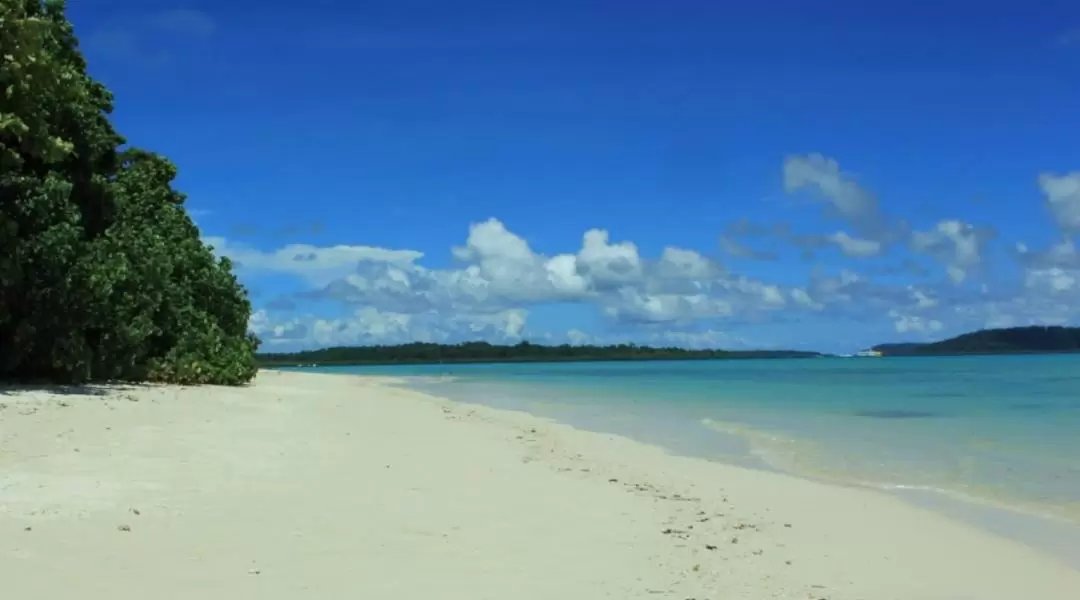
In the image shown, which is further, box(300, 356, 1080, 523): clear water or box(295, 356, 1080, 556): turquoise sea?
box(300, 356, 1080, 523): clear water

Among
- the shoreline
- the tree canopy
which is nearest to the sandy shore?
the shoreline

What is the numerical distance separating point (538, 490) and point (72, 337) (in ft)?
39.1

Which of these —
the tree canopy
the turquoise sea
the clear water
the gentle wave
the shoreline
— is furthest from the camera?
the tree canopy

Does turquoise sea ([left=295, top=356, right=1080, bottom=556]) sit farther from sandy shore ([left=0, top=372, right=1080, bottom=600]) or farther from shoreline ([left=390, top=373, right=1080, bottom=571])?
sandy shore ([left=0, top=372, right=1080, bottom=600])

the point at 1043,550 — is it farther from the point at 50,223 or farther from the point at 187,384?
the point at 187,384

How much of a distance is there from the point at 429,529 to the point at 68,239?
12.2 metres

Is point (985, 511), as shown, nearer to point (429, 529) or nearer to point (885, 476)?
point (885, 476)

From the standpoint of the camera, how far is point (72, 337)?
714 inches

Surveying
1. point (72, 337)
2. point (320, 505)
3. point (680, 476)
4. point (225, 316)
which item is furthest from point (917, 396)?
point (320, 505)

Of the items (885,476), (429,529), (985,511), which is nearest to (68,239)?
(429,529)

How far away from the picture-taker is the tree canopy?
1603 centimetres

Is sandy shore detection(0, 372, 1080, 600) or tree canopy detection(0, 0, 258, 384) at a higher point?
tree canopy detection(0, 0, 258, 384)

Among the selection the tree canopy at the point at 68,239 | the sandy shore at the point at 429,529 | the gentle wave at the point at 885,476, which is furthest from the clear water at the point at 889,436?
the tree canopy at the point at 68,239

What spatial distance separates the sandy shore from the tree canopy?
3.97m
